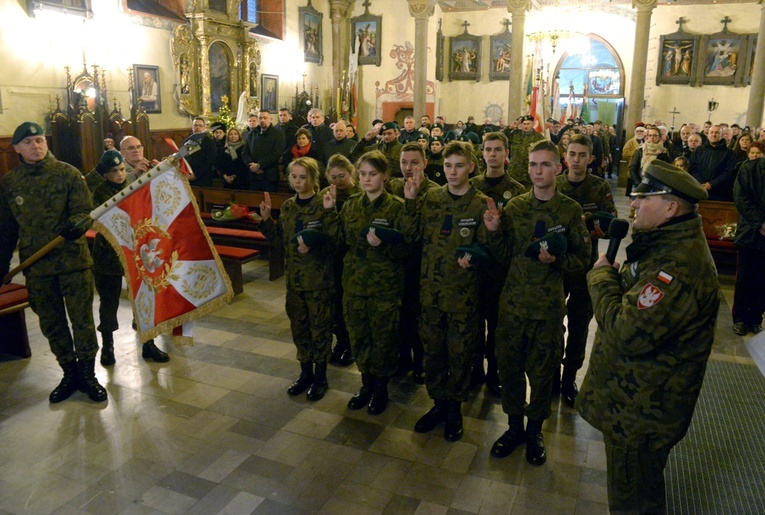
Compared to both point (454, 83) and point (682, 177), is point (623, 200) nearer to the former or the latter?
point (454, 83)

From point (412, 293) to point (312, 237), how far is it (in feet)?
3.40

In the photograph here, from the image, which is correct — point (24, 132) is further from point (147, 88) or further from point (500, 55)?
point (500, 55)

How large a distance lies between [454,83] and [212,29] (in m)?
10.3

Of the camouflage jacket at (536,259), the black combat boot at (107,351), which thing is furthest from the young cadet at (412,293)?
the black combat boot at (107,351)

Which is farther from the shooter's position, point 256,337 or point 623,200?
point 623,200

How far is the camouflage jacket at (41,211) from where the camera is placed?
3922mm

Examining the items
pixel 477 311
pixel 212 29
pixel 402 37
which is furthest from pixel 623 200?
pixel 477 311

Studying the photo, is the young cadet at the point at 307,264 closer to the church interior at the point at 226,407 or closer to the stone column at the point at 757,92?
the church interior at the point at 226,407

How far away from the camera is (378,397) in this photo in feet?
13.2

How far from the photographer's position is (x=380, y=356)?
152 inches

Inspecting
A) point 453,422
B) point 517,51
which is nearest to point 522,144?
point 453,422

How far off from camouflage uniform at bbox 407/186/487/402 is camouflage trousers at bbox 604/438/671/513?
1211 millimetres

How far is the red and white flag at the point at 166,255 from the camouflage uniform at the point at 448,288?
1.34 m

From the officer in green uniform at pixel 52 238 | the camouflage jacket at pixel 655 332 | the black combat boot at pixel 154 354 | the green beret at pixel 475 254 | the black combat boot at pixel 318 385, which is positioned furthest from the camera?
the black combat boot at pixel 154 354
